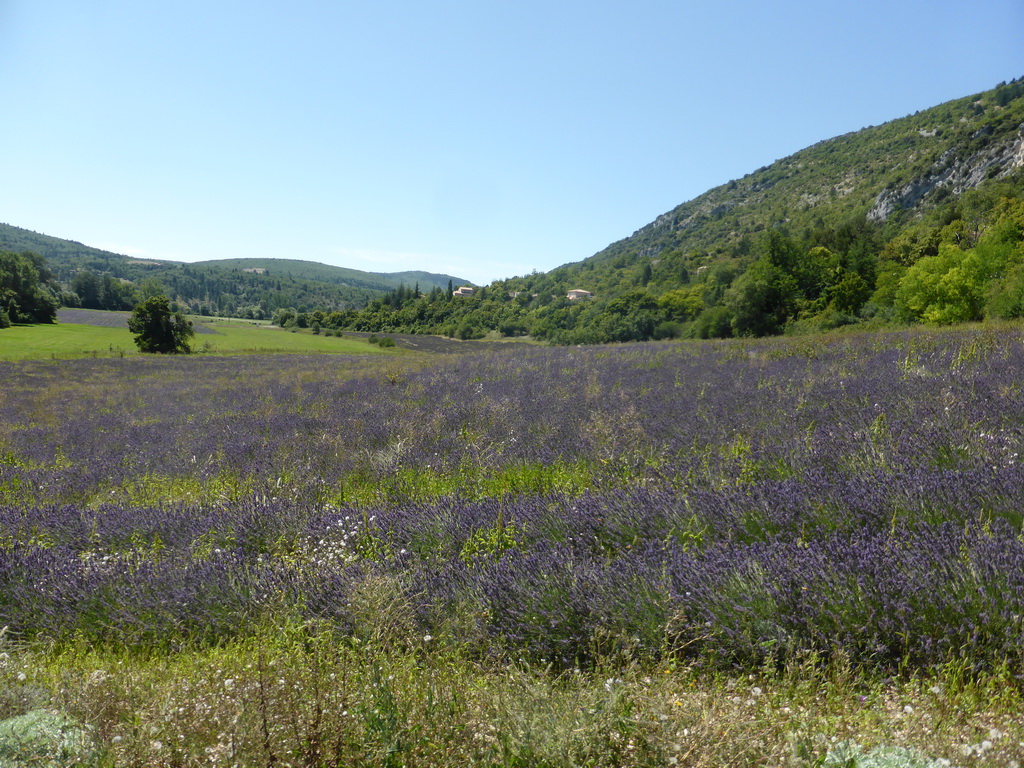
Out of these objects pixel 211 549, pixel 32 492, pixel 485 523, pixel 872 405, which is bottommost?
pixel 32 492

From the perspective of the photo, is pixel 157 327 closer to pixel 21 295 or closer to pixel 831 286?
pixel 21 295

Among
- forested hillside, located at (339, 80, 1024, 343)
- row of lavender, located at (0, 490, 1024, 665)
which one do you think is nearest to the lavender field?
row of lavender, located at (0, 490, 1024, 665)

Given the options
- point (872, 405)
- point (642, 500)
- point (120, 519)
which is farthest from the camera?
point (872, 405)

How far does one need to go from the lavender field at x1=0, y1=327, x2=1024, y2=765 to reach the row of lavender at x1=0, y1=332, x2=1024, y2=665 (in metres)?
0.02

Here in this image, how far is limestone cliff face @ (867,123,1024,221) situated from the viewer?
71.4 m

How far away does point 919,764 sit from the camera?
1.31 metres

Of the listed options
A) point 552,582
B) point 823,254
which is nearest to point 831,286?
point 823,254

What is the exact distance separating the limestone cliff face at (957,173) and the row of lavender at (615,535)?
91.0 m

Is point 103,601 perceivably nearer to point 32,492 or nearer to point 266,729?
point 266,729

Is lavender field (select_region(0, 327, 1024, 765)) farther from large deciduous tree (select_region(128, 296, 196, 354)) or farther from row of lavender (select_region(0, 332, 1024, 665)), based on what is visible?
large deciduous tree (select_region(128, 296, 196, 354))

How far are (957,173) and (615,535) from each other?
102263 mm

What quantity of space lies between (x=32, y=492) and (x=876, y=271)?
5511 cm

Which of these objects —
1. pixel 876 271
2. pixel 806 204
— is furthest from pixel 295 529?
pixel 806 204

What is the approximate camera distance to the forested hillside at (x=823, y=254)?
31.2m
